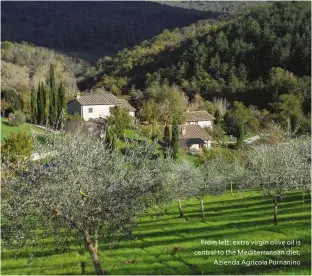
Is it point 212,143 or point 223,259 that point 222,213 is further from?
point 212,143

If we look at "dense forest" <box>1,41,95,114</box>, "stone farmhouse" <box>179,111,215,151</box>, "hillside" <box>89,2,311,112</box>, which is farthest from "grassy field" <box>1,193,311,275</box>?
"hillside" <box>89,2,311,112</box>

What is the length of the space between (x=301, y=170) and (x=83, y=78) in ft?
449

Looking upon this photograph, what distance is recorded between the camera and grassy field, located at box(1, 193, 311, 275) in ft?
62.5

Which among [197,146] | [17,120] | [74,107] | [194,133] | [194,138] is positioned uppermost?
[74,107]

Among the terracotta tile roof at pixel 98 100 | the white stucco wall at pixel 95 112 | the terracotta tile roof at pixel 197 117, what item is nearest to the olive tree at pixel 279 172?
the terracotta tile roof at pixel 197 117

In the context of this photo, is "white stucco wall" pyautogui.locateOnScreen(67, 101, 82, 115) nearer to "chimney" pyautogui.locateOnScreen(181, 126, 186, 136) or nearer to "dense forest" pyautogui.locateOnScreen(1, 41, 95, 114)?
"dense forest" pyautogui.locateOnScreen(1, 41, 95, 114)

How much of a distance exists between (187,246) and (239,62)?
114970mm

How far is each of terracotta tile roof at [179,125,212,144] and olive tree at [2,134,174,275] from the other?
53572 mm

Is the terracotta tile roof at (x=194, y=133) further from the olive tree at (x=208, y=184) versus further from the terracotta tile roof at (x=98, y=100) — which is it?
the olive tree at (x=208, y=184)

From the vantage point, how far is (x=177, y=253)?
21.1 m

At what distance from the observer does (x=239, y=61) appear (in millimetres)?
130500

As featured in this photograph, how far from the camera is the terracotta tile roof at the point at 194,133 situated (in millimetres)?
67938

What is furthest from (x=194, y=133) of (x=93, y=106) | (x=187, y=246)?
(x=187, y=246)

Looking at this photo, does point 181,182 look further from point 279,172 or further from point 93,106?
point 93,106
